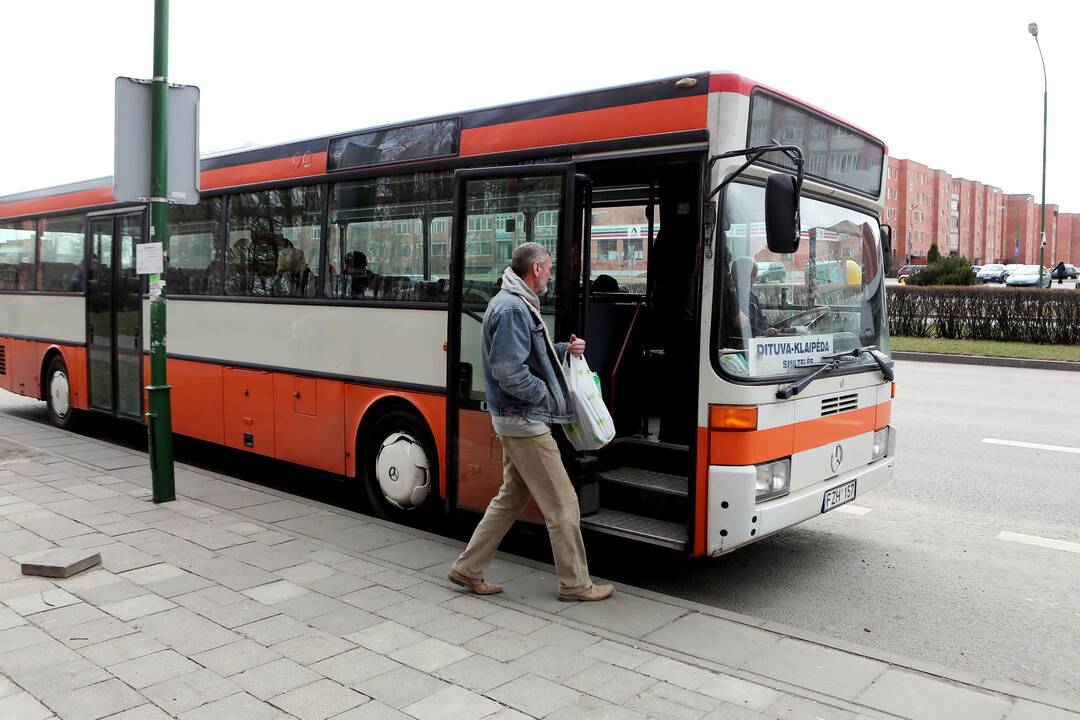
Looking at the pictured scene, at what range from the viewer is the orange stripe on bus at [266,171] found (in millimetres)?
7719

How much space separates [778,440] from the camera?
5293 mm

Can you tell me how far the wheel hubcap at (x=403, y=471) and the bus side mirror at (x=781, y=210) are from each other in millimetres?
3080

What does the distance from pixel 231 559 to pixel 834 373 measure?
402cm

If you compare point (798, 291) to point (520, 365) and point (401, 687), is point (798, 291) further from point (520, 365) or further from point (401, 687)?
point (401, 687)

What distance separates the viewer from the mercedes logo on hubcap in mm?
5840

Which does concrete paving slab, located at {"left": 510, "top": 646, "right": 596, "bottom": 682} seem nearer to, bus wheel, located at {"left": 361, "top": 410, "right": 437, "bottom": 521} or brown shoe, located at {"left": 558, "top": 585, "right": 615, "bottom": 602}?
brown shoe, located at {"left": 558, "top": 585, "right": 615, "bottom": 602}

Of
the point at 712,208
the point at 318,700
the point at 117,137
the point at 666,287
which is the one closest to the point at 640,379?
the point at 666,287

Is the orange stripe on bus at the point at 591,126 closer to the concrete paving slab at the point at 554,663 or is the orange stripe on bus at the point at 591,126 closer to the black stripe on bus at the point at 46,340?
the concrete paving slab at the point at 554,663

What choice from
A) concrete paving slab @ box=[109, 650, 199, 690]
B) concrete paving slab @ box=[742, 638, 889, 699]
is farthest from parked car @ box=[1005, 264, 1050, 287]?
concrete paving slab @ box=[109, 650, 199, 690]

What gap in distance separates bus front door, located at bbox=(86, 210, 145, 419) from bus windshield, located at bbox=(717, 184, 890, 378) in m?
7.01

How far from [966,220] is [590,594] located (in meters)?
122

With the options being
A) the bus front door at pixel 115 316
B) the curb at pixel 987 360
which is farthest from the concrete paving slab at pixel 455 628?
the curb at pixel 987 360

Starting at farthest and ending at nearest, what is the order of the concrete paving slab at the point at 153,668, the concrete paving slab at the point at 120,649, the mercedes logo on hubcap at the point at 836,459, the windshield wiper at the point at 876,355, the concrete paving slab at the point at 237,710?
the windshield wiper at the point at 876,355 → the mercedes logo on hubcap at the point at 836,459 → the concrete paving slab at the point at 120,649 → the concrete paving slab at the point at 153,668 → the concrete paving slab at the point at 237,710

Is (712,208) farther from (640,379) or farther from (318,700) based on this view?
(318,700)
